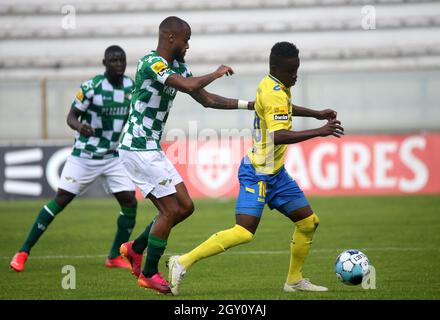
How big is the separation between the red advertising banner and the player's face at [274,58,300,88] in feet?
35.8

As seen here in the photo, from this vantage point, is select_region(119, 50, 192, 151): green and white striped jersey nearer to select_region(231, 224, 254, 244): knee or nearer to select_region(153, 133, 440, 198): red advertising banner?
select_region(231, 224, 254, 244): knee

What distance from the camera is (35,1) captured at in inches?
1094

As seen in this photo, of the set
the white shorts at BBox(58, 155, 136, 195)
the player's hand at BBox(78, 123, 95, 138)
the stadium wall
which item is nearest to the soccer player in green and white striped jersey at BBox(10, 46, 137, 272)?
the white shorts at BBox(58, 155, 136, 195)

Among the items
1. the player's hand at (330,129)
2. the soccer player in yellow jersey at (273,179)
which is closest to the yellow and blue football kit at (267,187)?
the soccer player in yellow jersey at (273,179)

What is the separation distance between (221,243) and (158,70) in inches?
62.9

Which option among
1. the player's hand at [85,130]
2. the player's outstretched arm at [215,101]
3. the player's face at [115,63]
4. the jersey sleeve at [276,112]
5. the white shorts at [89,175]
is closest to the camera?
the jersey sleeve at [276,112]

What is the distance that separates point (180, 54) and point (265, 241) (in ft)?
15.8

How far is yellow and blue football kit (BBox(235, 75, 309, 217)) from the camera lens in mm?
8391

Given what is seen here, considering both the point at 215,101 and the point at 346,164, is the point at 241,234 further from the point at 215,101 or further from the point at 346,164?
the point at 346,164

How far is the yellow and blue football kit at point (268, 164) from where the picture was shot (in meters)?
8.39

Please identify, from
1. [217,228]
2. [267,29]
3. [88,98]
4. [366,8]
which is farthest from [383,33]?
[88,98]

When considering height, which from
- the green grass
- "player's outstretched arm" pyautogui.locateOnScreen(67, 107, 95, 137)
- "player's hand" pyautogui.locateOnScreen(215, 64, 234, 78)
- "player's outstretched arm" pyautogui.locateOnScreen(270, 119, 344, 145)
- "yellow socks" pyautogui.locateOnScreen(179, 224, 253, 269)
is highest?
"player's hand" pyautogui.locateOnScreen(215, 64, 234, 78)

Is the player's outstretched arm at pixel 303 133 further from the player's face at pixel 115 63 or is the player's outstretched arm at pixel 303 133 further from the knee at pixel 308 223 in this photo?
the player's face at pixel 115 63

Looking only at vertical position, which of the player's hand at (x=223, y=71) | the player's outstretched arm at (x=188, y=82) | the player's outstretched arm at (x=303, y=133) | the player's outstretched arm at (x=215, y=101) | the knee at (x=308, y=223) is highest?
the player's hand at (x=223, y=71)
